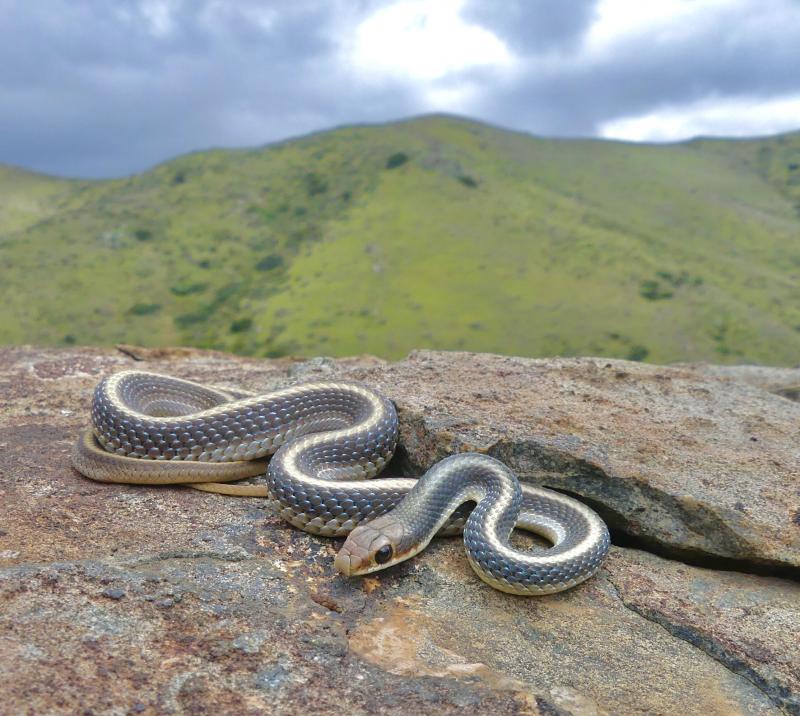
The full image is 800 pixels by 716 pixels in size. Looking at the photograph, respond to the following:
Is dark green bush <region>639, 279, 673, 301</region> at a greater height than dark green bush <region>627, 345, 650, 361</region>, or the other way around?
dark green bush <region>639, 279, 673, 301</region>

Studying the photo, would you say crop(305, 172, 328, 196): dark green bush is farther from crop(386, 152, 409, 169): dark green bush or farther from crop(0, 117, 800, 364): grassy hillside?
crop(386, 152, 409, 169): dark green bush

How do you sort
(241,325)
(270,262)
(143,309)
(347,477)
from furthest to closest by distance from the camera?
(270,262), (143,309), (241,325), (347,477)

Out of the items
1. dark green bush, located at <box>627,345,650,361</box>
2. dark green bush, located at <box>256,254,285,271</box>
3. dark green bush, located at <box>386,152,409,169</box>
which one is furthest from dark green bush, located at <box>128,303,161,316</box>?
dark green bush, located at <box>627,345,650,361</box>

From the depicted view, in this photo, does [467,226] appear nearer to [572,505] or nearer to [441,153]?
[441,153]

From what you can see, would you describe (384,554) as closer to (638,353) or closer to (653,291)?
(638,353)

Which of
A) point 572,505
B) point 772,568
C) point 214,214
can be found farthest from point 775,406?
point 214,214

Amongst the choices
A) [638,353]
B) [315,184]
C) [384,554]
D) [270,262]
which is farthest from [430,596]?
[315,184]
